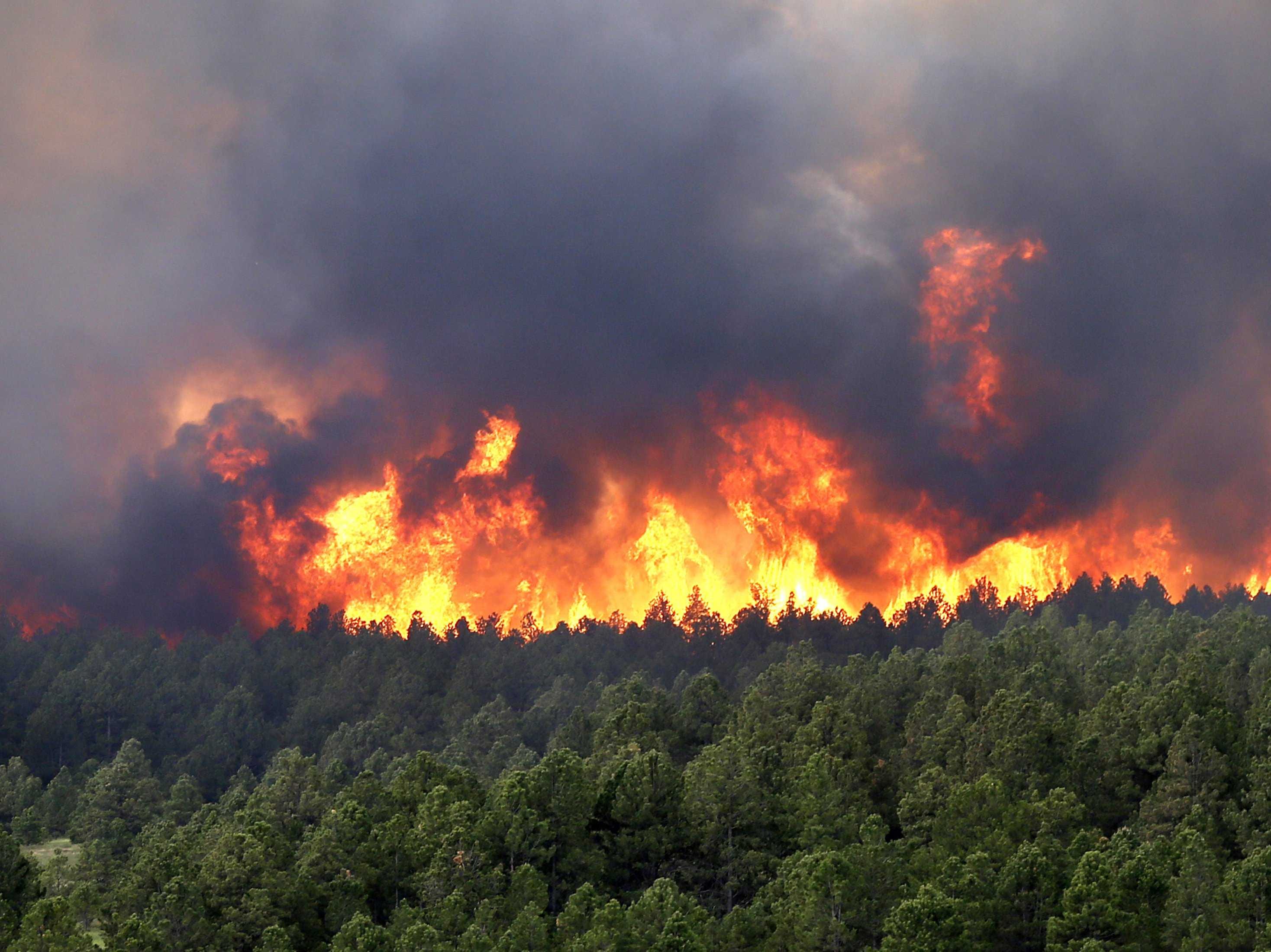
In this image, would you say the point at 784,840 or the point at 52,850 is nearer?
the point at 784,840

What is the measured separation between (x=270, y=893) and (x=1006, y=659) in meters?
88.1

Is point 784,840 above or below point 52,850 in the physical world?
below

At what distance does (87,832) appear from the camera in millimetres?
148250

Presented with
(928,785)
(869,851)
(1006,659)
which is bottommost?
(869,851)

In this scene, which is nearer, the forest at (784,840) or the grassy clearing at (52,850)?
the forest at (784,840)

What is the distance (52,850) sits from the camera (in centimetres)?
15438

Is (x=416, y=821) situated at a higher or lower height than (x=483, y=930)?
higher

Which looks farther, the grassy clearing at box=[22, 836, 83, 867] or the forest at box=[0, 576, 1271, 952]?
the grassy clearing at box=[22, 836, 83, 867]

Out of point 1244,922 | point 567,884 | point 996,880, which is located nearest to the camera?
point 1244,922

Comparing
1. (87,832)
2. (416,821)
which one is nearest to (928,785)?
(416,821)

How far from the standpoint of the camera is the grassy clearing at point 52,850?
14462 centimetres

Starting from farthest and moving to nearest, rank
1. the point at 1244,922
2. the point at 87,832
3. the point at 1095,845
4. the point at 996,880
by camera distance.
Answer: the point at 87,832
the point at 1095,845
the point at 996,880
the point at 1244,922

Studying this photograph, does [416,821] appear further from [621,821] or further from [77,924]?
[77,924]

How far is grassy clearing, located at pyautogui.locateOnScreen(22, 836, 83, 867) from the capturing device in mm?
144625
